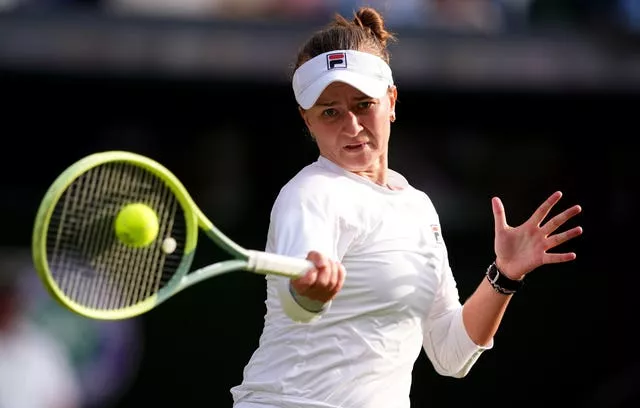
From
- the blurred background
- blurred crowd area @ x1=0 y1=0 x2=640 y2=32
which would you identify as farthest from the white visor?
blurred crowd area @ x1=0 y1=0 x2=640 y2=32

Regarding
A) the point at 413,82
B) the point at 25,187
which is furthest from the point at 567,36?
the point at 25,187

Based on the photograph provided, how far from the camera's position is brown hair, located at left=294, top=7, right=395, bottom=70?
4.32 metres

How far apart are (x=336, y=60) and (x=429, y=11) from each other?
599 cm

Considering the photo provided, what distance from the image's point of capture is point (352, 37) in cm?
435

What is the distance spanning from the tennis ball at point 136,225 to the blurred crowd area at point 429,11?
6139 millimetres

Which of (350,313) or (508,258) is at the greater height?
(508,258)

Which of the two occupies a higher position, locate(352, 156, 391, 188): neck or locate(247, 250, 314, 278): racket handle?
locate(352, 156, 391, 188): neck

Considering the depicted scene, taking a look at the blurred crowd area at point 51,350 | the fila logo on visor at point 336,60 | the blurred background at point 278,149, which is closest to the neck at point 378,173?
the fila logo on visor at point 336,60

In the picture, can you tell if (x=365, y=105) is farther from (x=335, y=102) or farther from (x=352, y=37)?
(x=352, y=37)

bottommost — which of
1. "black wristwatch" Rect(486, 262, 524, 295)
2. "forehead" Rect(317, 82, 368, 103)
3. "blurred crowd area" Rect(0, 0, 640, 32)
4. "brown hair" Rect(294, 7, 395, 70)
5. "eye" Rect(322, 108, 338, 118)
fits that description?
"black wristwatch" Rect(486, 262, 524, 295)

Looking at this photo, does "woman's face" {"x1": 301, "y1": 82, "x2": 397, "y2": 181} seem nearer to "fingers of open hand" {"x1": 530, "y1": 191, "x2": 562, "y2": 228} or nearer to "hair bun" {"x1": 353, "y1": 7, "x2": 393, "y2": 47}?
"hair bun" {"x1": 353, "y1": 7, "x2": 393, "y2": 47}

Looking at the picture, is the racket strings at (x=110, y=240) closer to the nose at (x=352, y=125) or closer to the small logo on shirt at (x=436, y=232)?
the nose at (x=352, y=125)

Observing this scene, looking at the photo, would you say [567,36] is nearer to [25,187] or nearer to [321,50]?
[25,187]

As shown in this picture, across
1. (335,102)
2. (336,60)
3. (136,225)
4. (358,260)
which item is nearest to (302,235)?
(358,260)
